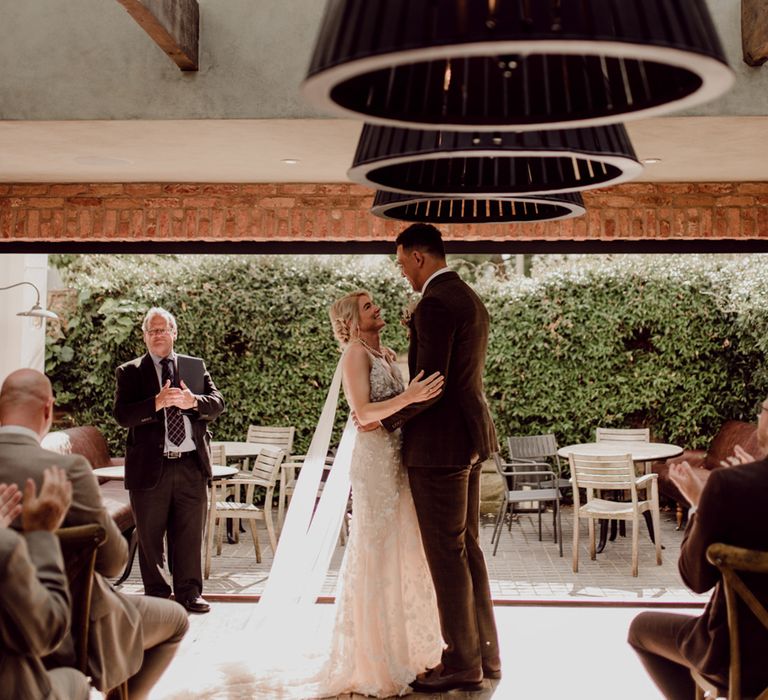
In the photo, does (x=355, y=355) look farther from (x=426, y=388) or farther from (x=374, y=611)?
(x=374, y=611)

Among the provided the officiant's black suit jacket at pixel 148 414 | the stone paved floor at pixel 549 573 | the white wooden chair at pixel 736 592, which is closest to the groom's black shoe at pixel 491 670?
the stone paved floor at pixel 549 573

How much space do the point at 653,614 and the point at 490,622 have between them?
50.8 inches

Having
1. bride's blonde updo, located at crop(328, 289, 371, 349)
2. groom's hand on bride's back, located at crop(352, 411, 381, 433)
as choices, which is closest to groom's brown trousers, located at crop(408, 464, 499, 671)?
groom's hand on bride's back, located at crop(352, 411, 381, 433)

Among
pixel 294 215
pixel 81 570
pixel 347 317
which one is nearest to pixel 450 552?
pixel 347 317

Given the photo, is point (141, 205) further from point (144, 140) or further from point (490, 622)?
point (490, 622)

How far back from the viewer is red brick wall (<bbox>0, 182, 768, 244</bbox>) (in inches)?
229

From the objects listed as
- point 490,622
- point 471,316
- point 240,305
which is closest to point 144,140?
point 471,316

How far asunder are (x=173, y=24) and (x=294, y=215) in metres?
2.30

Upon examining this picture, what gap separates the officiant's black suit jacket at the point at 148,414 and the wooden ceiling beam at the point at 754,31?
347 cm

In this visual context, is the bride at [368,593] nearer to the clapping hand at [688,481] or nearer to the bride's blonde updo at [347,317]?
the bride's blonde updo at [347,317]

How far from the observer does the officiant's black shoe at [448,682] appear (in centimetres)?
389

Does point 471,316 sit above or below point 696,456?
above

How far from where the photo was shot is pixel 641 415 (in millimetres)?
10219

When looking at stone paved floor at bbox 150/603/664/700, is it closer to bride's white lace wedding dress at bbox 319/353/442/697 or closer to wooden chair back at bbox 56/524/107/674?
bride's white lace wedding dress at bbox 319/353/442/697
